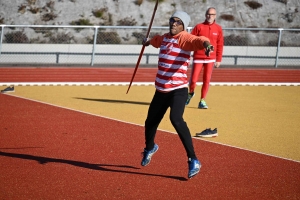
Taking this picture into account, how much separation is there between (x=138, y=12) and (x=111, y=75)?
13729 millimetres

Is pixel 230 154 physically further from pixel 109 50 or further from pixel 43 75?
pixel 109 50

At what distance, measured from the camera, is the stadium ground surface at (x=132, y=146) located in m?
7.92

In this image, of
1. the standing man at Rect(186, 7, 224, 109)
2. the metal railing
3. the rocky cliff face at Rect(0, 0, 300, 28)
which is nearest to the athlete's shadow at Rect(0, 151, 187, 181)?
the standing man at Rect(186, 7, 224, 109)

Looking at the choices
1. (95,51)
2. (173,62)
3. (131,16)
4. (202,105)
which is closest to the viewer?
(173,62)

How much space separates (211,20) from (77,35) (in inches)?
733

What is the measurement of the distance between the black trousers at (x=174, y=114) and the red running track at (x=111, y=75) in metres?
11.5

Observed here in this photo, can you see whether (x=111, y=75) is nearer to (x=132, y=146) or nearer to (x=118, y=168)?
(x=132, y=146)

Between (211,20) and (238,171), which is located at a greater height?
(211,20)

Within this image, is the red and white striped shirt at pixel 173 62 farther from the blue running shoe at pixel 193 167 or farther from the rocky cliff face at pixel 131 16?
the rocky cliff face at pixel 131 16

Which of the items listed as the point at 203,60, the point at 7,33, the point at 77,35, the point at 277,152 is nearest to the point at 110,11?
the point at 77,35

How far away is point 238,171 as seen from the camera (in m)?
8.86

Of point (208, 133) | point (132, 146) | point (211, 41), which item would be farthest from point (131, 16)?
point (132, 146)

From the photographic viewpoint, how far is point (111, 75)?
858 inches

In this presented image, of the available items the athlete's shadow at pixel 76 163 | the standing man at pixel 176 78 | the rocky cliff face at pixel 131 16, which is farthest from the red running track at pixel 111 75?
the standing man at pixel 176 78
